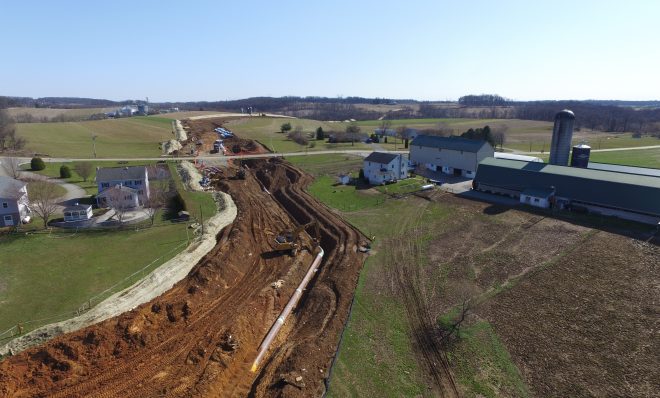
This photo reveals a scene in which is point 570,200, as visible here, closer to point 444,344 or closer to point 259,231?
point 444,344

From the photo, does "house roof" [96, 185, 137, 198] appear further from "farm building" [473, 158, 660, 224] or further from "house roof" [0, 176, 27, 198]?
"farm building" [473, 158, 660, 224]

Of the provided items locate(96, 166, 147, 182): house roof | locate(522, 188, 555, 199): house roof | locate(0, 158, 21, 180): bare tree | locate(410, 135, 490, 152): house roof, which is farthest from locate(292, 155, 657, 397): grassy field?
locate(0, 158, 21, 180): bare tree

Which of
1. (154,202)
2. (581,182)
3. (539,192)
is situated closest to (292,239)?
(154,202)

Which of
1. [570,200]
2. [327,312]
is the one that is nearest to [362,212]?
[327,312]

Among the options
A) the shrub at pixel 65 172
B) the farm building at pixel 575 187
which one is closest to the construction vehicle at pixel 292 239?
the farm building at pixel 575 187

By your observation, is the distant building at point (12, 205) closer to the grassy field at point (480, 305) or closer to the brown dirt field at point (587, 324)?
the grassy field at point (480, 305)
